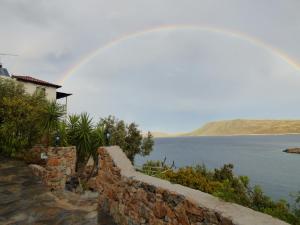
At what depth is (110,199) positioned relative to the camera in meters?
7.78

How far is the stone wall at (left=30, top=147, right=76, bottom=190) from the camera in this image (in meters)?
13.6

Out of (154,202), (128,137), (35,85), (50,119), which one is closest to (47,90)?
(35,85)

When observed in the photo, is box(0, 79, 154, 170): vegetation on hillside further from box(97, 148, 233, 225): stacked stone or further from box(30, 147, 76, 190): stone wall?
box(97, 148, 233, 225): stacked stone

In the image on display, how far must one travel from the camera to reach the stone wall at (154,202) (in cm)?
381

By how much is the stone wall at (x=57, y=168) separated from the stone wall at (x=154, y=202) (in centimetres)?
622

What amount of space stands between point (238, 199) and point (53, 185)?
11.6 metres

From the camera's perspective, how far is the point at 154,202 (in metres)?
5.42

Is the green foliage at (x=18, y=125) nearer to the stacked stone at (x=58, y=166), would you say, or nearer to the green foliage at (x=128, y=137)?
the stacked stone at (x=58, y=166)

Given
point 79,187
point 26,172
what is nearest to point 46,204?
point 26,172

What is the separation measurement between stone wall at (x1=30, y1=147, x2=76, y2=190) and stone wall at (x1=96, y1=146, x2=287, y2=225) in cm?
622

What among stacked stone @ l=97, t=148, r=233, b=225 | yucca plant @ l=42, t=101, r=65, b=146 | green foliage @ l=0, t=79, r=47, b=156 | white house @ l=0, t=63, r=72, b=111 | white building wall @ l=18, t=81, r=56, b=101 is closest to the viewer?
stacked stone @ l=97, t=148, r=233, b=225

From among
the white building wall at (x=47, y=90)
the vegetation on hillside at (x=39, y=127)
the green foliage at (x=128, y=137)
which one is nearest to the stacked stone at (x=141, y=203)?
the vegetation on hillside at (x=39, y=127)

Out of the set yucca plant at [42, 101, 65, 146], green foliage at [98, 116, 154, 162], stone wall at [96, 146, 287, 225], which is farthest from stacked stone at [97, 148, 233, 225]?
green foliage at [98, 116, 154, 162]

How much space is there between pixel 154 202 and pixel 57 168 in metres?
10.2
